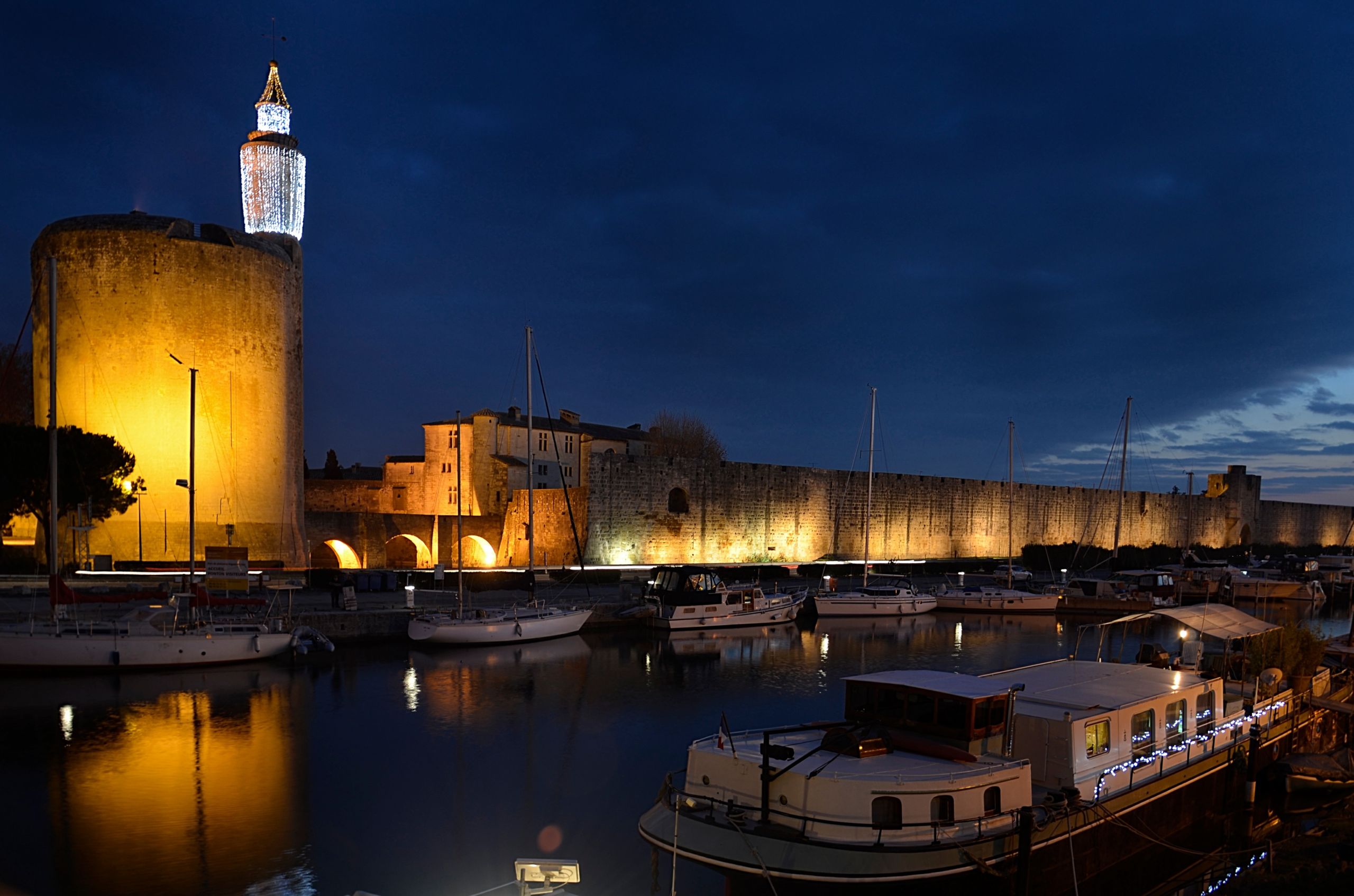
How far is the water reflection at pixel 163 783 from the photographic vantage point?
661 centimetres

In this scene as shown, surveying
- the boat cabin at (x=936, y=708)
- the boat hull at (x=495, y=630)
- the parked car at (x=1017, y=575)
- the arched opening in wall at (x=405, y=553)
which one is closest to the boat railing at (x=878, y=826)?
the boat cabin at (x=936, y=708)

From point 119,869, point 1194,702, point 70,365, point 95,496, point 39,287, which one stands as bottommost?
point 119,869

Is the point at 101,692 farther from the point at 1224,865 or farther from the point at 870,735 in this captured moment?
the point at 1224,865

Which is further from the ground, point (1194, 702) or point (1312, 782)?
point (1194, 702)

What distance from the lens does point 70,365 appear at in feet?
68.4

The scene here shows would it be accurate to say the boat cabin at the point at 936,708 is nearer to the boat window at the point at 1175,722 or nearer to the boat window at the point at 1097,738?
the boat window at the point at 1097,738

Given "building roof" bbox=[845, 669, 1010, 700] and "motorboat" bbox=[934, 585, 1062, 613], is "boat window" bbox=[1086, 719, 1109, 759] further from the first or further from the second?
"motorboat" bbox=[934, 585, 1062, 613]

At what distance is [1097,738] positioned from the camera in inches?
268

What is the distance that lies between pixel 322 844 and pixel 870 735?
4388mm

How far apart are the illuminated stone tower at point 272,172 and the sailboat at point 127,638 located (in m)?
10.4

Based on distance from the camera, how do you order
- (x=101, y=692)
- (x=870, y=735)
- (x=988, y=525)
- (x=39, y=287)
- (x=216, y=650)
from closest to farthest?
1. (x=870, y=735)
2. (x=101, y=692)
3. (x=216, y=650)
4. (x=39, y=287)
5. (x=988, y=525)

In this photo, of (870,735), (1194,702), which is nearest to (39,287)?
(870,735)

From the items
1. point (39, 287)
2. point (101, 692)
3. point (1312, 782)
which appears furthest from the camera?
point (39, 287)

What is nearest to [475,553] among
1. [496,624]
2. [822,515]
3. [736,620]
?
[822,515]
